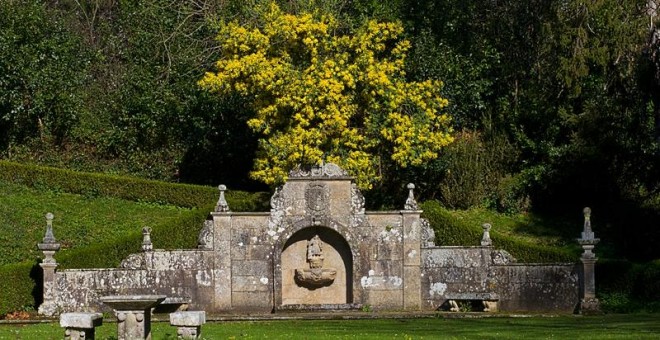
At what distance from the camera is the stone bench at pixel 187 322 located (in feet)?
76.5

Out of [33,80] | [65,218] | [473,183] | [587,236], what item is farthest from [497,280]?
[33,80]

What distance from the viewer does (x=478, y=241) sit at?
119 feet

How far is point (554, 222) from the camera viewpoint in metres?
42.3

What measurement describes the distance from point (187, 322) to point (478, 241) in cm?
1441

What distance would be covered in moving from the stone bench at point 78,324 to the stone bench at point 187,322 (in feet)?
4.32

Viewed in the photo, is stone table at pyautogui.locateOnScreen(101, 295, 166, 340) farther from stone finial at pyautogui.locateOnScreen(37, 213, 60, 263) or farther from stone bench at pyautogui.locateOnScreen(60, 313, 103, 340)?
stone finial at pyautogui.locateOnScreen(37, 213, 60, 263)

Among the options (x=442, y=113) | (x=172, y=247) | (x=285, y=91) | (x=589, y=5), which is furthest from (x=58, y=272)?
(x=589, y=5)

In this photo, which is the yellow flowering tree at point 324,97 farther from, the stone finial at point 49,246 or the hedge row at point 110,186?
the stone finial at point 49,246

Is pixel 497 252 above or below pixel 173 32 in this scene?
below

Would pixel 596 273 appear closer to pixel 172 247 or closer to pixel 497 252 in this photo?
pixel 497 252

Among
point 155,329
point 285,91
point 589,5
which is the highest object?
point 589,5

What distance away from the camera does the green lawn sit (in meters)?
24.0

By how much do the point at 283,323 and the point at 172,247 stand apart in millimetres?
7929

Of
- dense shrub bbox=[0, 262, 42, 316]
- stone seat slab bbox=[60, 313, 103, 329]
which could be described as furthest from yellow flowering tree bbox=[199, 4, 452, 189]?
stone seat slab bbox=[60, 313, 103, 329]
